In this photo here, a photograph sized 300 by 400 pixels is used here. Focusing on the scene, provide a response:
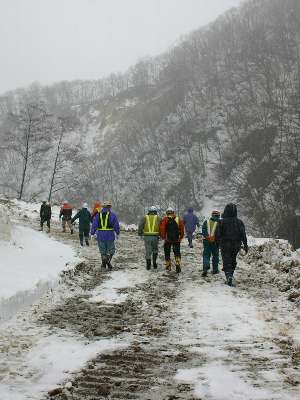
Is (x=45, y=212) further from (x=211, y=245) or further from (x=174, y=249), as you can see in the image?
(x=211, y=245)

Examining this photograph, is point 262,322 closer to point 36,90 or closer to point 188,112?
point 188,112

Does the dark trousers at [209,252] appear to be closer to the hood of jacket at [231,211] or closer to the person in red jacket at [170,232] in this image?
the person in red jacket at [170,232]

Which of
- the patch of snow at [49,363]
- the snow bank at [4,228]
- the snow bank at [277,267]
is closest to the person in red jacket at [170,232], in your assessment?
the snow bank at [277,267]

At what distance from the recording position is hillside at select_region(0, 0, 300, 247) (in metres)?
52.3

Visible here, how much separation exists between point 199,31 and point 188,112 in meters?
50.1

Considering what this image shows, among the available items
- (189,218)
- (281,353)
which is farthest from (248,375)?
(189,218)

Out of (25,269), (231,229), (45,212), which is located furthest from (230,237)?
(45,212)

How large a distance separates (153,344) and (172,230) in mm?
6854

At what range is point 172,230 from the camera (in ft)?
40.7

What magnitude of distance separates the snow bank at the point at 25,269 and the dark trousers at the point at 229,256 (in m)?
4.05

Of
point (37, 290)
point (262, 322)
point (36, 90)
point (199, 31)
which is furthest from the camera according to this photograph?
point (36, 90)

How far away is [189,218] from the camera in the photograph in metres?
19.4

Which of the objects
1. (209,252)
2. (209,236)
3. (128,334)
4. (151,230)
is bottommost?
(128,334)

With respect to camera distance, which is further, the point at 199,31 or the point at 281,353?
the point at 199,31
